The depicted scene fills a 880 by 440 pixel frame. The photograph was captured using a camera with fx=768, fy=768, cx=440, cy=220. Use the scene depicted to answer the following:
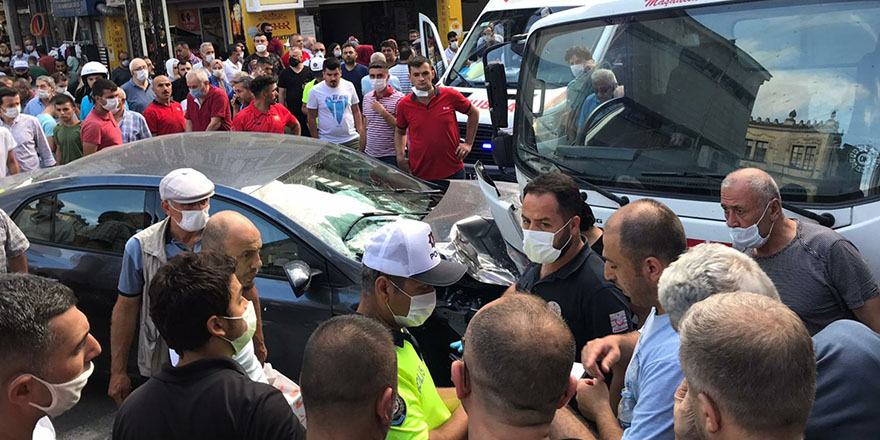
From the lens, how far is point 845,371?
7.36 feet

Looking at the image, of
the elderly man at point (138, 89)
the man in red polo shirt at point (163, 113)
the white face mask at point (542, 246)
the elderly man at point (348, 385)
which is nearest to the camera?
the elderly man at point (348, 385)

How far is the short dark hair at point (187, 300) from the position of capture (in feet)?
8.67

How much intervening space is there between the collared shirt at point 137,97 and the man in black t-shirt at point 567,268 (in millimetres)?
8456

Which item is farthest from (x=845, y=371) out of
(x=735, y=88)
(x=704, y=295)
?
(x=735, y=88)

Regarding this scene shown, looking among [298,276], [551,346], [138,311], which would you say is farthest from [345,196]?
[551,346]

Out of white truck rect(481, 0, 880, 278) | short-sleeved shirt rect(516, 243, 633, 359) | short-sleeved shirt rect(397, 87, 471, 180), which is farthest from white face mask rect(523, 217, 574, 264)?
short-sleeved shirt rect(397, 87, 471, 180)

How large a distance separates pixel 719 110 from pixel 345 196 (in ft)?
8.07

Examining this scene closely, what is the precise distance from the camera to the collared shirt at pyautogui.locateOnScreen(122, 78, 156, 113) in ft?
35.3

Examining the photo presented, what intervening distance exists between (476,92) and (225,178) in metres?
5.09

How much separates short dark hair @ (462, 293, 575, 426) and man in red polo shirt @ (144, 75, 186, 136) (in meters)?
7.54

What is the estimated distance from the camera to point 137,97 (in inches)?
427

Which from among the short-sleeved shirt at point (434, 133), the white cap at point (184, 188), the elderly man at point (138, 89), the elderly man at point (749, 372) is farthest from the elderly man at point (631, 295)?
the elderly man at point (138, 89)

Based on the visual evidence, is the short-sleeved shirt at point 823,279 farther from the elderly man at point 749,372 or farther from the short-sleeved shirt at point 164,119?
the short-sleeved shirt at point 164,119

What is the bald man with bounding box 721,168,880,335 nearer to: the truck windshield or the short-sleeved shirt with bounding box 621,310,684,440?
the truck windshield
